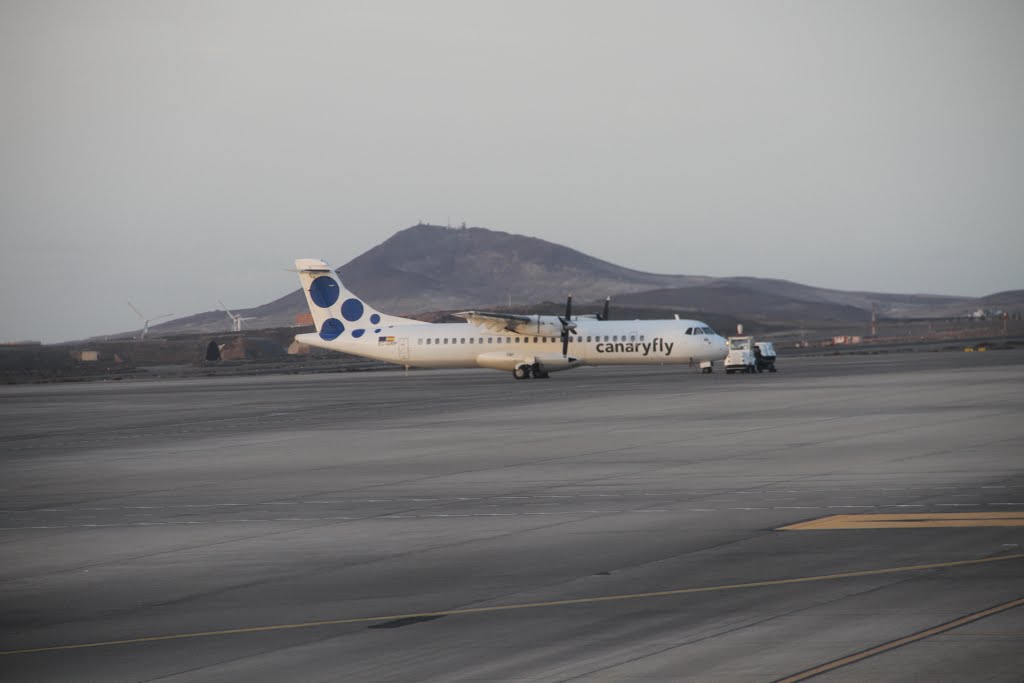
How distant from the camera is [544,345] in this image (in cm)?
7512

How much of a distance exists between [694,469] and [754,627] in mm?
13747

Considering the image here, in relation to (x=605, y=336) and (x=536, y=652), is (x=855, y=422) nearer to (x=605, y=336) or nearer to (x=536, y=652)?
(x=536, y=652)

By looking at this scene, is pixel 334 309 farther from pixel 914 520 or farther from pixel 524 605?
pixel 524 605

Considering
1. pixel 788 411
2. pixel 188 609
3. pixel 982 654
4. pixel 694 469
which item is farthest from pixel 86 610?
pixel 788 411

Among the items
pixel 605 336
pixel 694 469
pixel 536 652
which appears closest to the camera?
pixel 536 652

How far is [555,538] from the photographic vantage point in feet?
56.8

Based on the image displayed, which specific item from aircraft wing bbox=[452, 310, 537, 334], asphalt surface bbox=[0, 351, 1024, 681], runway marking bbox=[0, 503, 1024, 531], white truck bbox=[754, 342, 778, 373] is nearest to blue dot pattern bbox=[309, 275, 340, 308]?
aircraft wing bbox=[452, 310, 537, 334]

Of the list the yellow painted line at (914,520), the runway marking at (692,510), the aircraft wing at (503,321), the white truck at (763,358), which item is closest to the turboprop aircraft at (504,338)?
the aircraft wing at (503,321)

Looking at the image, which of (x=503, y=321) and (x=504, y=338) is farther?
(x=504, y=338)

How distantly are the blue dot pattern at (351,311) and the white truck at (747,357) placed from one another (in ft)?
78.4

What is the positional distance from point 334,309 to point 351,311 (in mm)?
1109

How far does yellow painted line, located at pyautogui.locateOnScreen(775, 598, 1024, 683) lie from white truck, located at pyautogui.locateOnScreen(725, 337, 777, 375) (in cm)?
6162

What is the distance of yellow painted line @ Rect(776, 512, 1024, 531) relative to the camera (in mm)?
17125

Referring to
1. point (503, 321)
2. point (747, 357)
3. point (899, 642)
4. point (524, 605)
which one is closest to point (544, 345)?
point (503, 321)
